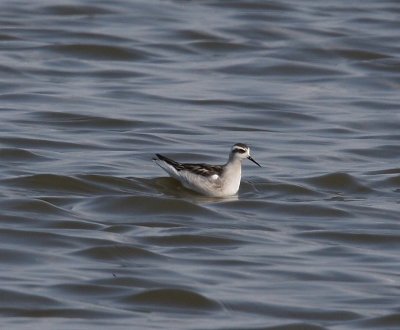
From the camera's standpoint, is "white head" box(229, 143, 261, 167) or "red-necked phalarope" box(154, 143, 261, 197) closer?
"red-necked phalarope" box(154, 143, 261, 197)

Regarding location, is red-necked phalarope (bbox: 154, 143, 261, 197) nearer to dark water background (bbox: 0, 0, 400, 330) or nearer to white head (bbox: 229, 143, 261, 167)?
white head (bbox: 229, 143, 261, 167)

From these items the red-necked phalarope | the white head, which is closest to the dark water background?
the red-necked phalarope

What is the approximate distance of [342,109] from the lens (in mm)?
21141

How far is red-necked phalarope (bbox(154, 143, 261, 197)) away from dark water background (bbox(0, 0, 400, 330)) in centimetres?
20

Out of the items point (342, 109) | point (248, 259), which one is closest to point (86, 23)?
point (342, 109)

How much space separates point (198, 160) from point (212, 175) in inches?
80.7

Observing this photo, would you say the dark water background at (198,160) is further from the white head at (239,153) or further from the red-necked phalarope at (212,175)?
the white head at (239,153)

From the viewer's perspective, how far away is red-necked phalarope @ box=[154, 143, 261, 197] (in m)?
15.7

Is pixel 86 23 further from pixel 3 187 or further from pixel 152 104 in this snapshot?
pixel 3 187

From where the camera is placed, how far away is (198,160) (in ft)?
58.2

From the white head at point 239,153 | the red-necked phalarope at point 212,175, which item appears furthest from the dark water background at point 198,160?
the white head at point 239,153

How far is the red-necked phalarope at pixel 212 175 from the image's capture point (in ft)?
51.5

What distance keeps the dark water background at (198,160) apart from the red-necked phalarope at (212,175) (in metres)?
0.20

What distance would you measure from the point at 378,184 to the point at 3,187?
412 centimetres
